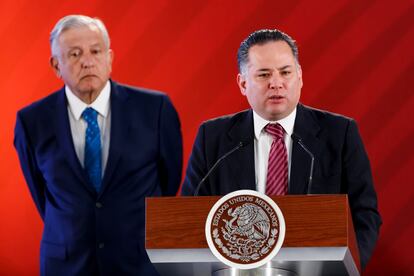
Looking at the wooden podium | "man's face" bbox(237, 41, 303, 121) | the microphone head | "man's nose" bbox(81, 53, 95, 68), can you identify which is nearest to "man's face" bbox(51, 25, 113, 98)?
"man's nose" bbox(81, 53, 95, 68)

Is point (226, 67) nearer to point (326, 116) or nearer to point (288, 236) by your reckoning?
point (326, 116)

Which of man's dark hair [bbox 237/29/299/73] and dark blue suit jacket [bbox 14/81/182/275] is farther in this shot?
dark blue suit jacket [bbox 14/81/182/275]

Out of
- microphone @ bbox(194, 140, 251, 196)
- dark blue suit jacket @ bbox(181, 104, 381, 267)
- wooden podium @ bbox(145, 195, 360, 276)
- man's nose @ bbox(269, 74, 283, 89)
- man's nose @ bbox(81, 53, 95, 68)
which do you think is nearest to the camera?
wooden podium @ bbox(145, 195, 360, 276)

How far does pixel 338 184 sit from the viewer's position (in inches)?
113

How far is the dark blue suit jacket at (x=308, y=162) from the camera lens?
2.84m

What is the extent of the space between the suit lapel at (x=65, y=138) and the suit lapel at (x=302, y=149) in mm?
986

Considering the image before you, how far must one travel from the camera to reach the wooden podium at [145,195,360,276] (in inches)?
88.1

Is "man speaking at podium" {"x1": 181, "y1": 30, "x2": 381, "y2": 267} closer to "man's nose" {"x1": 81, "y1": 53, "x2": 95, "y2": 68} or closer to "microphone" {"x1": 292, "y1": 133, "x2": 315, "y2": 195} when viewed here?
"microphone" {"x1": 292, "y1": 133, "x2": 315, "y2": 195}

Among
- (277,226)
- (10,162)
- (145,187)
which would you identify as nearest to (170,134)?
(145,187)

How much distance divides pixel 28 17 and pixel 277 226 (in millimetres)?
2423

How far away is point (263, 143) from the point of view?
2998 millimetres

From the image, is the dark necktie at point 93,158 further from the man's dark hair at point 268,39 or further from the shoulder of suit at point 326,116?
the shoulder of suit at point 326,116

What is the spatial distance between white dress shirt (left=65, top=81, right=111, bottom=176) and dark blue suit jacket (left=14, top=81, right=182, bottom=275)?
0.03 metres

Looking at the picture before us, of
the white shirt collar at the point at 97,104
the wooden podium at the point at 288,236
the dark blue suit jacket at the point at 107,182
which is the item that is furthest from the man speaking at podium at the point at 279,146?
the white shirt collar at the point at 97,104
